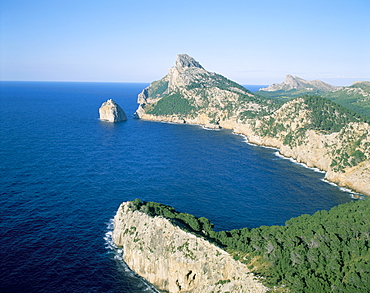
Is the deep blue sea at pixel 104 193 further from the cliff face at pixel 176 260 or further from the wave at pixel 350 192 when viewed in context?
the cliff face at pixel 176 260

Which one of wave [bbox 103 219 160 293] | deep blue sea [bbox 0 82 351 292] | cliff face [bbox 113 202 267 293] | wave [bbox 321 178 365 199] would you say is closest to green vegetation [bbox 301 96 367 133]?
deep blue sea [bbox 0 82 351 292]

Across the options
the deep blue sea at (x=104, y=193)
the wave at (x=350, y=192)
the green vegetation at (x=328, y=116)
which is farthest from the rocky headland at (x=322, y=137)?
the deep blue sea at (x=104, y=193)

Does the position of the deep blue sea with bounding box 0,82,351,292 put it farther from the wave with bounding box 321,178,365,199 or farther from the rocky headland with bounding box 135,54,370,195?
the rocky headland with bounding box 135,54,370,195

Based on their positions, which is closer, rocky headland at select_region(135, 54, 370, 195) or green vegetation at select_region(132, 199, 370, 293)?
green vegetation at select_region(132, 199, 370, 293)

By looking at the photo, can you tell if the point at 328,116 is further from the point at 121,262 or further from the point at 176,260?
the point at 121,262

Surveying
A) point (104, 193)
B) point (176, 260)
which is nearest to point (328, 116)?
point (104, 193)

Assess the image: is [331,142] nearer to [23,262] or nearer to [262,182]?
[262,182]
